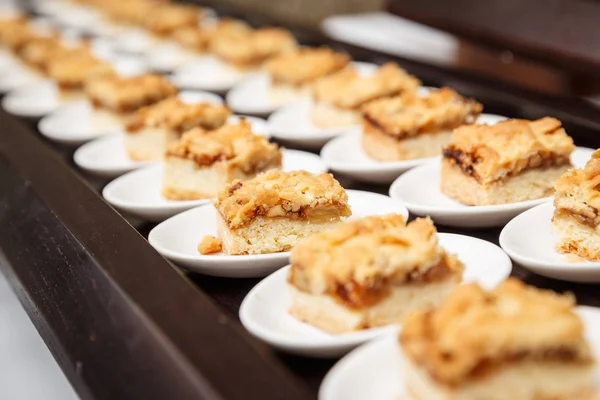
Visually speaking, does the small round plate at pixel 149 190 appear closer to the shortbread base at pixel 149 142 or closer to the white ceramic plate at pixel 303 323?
the shortbread base at pixel 149 142

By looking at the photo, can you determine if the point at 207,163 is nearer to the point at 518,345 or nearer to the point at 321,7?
the point at 518,345

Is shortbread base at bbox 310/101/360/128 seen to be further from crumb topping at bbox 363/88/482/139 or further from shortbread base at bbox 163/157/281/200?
shortbread base at bbox 163/157/281/200

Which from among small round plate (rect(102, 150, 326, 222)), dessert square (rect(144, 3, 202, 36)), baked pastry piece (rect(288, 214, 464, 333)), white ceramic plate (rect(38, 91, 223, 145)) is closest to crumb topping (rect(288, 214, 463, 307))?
baked pastry piece (rect(288, 214, 464, 333))

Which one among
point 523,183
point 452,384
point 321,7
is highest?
point 452,384

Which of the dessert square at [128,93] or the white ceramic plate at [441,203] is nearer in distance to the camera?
the white ceramic plate at [441,203]

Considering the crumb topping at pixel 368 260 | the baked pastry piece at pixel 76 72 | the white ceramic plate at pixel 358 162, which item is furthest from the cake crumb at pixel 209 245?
the baked pastry piece at pixel 76 72

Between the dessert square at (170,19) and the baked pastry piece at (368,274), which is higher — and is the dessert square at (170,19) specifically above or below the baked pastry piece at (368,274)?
below

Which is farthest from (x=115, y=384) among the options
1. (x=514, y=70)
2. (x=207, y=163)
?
(x=514, y=70)
